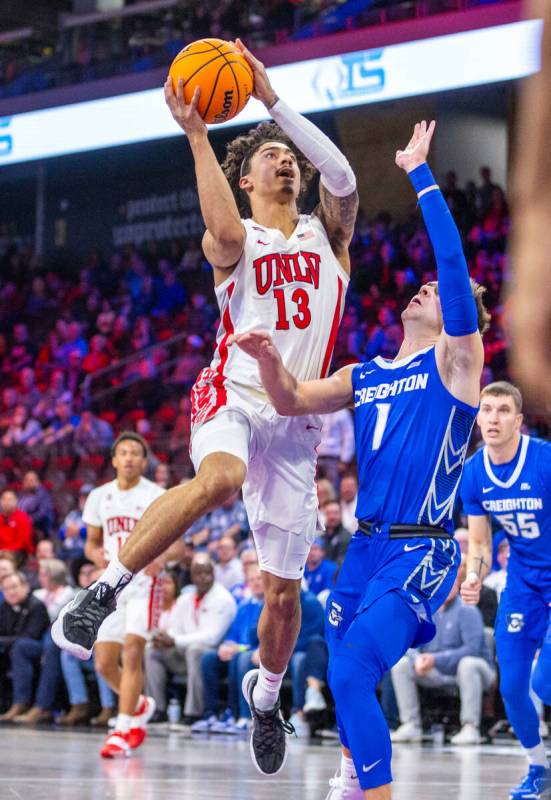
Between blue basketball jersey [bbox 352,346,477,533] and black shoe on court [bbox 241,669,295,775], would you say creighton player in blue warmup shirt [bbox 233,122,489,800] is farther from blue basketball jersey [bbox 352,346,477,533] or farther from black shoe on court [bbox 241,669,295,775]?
black shoe on court [bbox 241,669,295,775]

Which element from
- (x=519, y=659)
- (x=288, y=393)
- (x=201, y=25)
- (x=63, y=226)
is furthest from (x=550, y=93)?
(x=63, y=226)

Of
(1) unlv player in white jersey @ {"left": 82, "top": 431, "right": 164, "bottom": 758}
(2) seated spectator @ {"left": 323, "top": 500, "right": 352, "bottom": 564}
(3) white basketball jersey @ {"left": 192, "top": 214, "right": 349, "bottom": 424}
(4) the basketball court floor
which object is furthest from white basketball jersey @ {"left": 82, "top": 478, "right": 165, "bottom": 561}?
(3) white basketball jersey @ {"left": 192, "top": 214, "right": 349, "bottom": 424}

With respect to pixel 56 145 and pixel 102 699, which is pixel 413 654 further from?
pixel 56 145

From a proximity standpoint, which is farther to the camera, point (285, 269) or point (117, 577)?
point (285, 269)

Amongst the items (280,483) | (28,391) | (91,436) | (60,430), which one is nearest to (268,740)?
(280,483)

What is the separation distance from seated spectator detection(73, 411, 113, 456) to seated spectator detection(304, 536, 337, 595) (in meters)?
7.79

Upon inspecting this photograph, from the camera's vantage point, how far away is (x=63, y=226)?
28906mm

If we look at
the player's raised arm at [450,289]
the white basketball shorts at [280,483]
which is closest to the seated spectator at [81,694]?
the white basketball shorts at [280,483]

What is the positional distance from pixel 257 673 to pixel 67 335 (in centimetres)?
1794

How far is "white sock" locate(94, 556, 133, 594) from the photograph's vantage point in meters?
Result: 5.35

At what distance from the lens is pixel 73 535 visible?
15.7 meters

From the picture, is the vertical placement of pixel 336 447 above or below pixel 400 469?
above

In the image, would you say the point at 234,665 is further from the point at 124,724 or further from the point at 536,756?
the point at 536,756

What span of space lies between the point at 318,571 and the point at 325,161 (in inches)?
251
